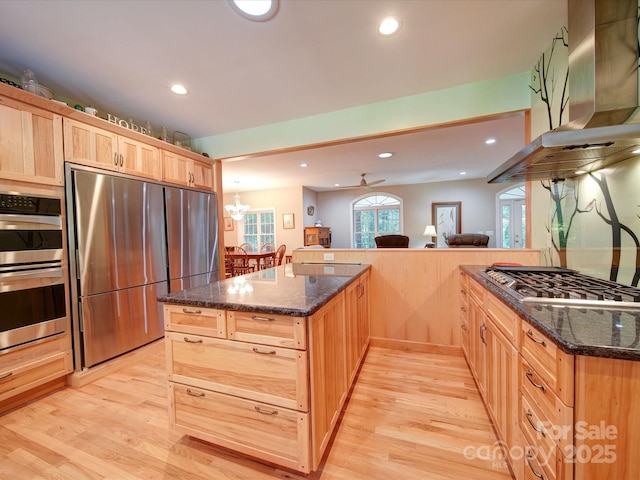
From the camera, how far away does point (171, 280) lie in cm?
283

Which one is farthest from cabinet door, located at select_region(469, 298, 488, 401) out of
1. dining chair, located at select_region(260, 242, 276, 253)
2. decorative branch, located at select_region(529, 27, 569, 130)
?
dining chair, located at select_region(260, 242, 276, 253)

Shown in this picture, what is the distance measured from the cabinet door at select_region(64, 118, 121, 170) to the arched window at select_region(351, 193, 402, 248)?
6.82 m

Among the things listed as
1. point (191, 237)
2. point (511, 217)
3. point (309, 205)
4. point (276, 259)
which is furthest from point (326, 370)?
point (511, 217)

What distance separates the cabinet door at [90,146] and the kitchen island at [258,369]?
5.48 feet

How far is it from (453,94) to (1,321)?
395 centimetres

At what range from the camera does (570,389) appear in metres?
0.76

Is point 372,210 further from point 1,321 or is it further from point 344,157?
point 1,321

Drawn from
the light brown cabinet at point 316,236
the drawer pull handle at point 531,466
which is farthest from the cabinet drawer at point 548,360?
the light brown cabinet at point 316,236

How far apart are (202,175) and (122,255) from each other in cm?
141

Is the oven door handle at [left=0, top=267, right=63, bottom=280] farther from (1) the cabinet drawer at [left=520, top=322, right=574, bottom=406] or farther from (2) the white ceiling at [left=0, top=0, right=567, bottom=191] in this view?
(1) the cabinet drawer at [left=520, top=322, right=574, bottom=406]

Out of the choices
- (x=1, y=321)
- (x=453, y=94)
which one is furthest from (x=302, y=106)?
(x=1, y=321)

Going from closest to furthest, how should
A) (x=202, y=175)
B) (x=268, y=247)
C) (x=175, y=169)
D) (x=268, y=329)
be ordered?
(x=268, y=329), (x=175, y=169), (x=202, y=175), (x=268, y=247)

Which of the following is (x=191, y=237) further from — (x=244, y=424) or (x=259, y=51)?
(x=244, y=424)

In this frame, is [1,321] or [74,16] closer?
[74,16]
